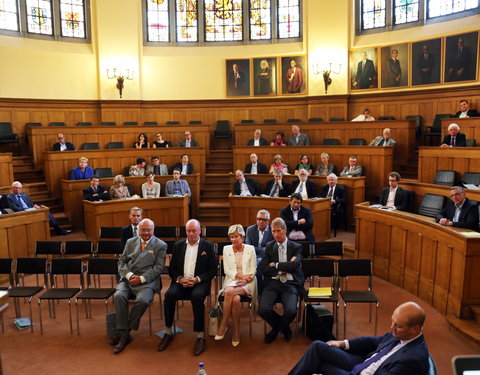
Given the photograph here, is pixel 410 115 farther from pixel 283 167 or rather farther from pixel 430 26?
pixel 283 167

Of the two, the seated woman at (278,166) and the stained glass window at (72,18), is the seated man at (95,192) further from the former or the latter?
the stained glass window at (72,18)

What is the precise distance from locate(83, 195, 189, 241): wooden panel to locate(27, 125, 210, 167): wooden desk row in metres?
2.63

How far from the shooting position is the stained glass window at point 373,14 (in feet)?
42.7

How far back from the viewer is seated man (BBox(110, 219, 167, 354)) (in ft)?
16.2

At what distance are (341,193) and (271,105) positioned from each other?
20.0 ft

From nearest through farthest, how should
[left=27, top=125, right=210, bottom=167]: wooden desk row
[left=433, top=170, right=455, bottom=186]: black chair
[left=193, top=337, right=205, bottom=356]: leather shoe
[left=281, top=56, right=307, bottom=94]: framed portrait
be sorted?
[left=193, top=337, right=205, bottom=356]: leather shoe → [left=433, top=170, right=455, bottom=186]: black chair → [left=27, top=125, right=210, bottom=167]: wooden desk row → [left=281, top=56, right=307, bottom=94]: framed portrait

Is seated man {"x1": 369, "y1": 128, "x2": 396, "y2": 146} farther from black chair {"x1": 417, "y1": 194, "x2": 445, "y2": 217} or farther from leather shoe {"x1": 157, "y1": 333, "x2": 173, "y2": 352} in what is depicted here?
leather shoe {"x1": 157, "y1": 333, "x2": 173, "y2": 352}

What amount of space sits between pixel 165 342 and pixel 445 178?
590cm

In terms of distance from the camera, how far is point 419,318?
2.99m

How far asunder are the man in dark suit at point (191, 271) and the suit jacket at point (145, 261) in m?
0.20

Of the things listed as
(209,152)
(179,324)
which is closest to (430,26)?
(209,152)

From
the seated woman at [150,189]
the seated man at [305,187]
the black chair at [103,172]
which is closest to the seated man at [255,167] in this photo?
the seated man at [305,187]

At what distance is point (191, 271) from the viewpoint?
209 inches

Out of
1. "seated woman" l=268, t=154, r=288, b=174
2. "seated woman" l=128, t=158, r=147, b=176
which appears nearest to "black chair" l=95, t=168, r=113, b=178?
"seated woman" l=128, t=158, r=147, b=176
